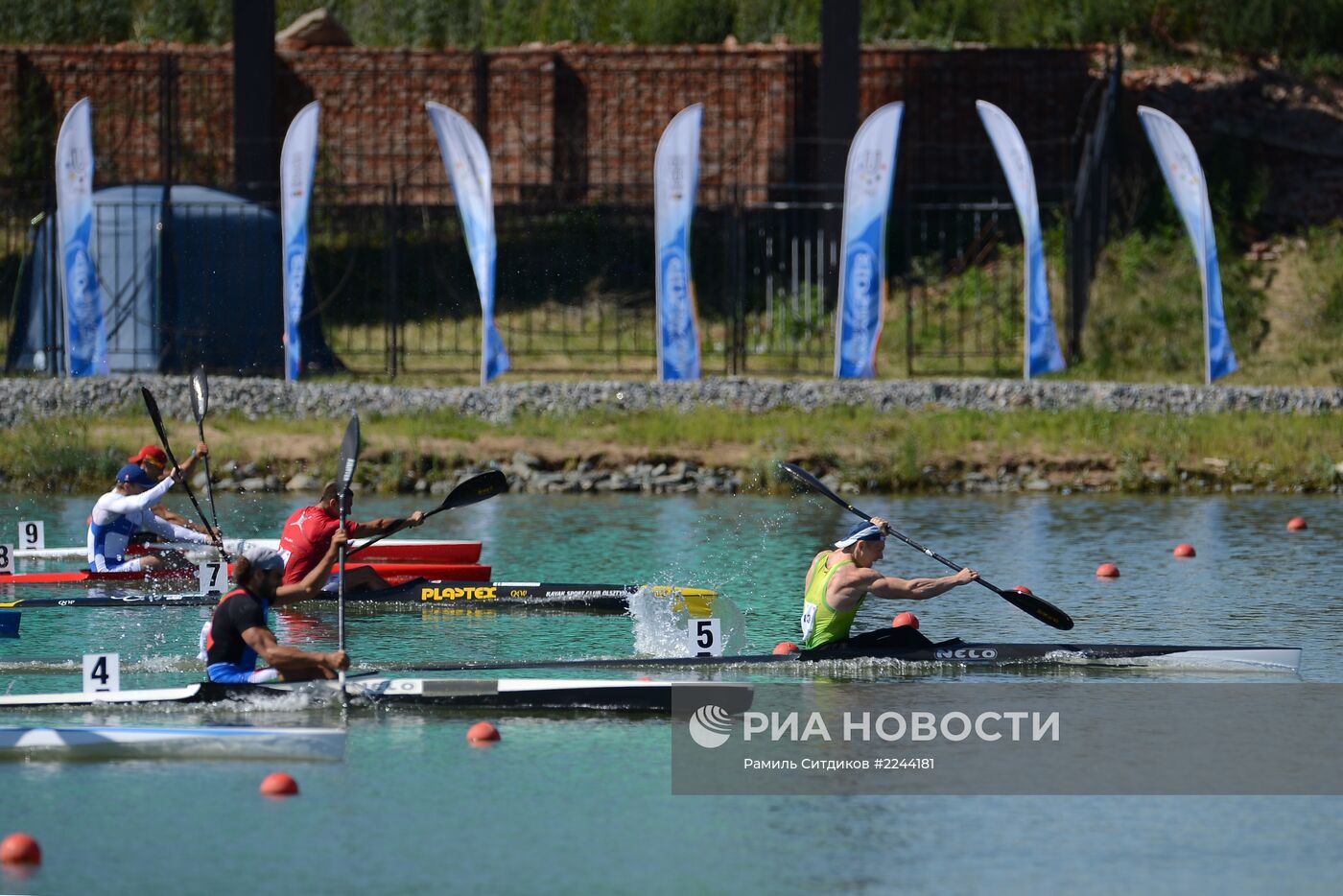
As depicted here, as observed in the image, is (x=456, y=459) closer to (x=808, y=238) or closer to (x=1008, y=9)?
(x=808, y=238)

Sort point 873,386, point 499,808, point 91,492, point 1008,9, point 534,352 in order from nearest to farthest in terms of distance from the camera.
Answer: point 499,808, point 91,492, point 873,386, point 534,352, point 1008,9

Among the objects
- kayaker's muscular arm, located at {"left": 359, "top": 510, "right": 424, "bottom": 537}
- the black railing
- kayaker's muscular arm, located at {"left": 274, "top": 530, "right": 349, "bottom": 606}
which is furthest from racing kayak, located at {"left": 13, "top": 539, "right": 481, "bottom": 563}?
the black railing

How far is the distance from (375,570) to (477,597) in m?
1.07

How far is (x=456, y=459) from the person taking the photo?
73.4 ft

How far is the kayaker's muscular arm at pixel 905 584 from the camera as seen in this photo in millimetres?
12016

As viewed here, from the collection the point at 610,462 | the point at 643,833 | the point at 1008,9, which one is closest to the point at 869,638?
the point at 643,833

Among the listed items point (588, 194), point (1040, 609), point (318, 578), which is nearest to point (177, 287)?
point (588, 194)

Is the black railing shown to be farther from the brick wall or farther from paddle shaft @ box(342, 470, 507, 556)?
paddle shaft @ box(342, 470, 507, 556)

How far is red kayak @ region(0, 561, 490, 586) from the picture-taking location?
51.4 feet

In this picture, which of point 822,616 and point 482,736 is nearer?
point 482,736

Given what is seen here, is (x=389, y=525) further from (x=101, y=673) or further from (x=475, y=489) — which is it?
(x=101, y=673)

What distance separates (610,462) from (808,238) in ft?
26.3

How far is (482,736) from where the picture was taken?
35.3 feet

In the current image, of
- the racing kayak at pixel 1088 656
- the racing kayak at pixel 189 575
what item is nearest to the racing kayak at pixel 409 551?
the racing kayak at pixel 189 575
